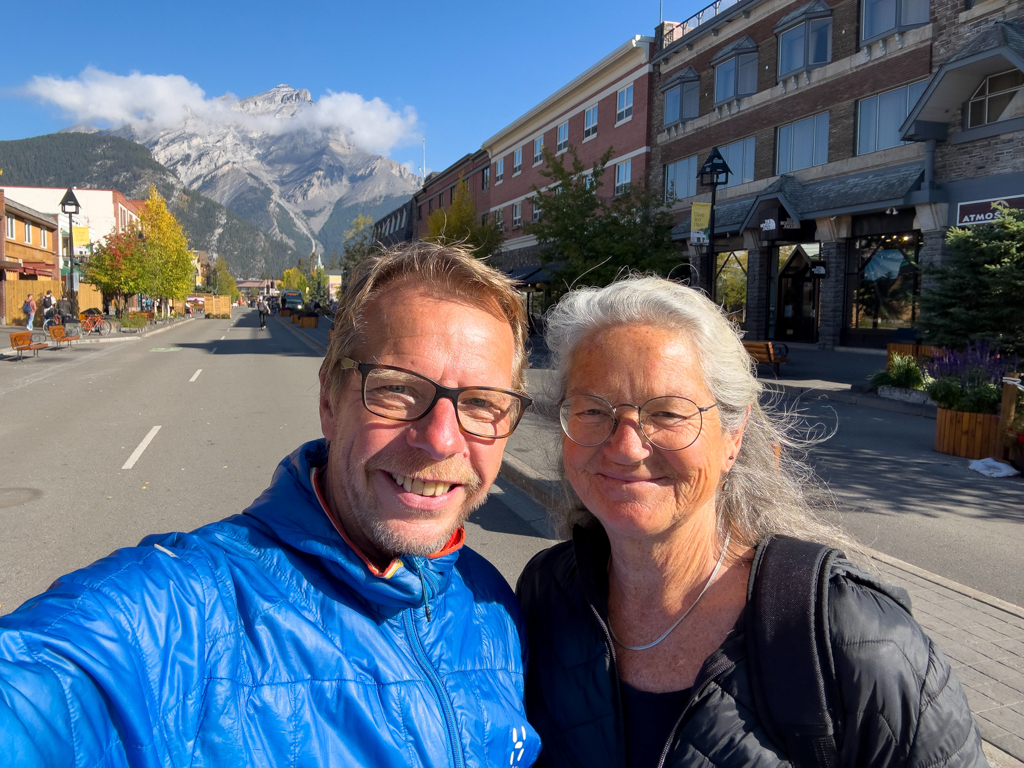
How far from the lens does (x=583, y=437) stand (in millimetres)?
1847

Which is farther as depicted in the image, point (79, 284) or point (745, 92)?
point (79, 284)

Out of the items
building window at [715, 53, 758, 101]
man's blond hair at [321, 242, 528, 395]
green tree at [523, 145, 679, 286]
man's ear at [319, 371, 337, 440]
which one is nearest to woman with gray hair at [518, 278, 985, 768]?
man's blond hair at [321, 242, 528, 395]

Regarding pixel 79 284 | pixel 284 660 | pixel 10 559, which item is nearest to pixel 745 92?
pixel 10 559

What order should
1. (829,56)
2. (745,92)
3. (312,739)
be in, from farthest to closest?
(745,92)
(829,56)
(312,739)

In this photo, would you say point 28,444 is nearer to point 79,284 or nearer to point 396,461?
point 396,461

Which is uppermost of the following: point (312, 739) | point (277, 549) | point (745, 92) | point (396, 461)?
point (745, 92)

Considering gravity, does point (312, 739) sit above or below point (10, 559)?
above

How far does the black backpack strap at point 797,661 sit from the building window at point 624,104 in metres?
34.3

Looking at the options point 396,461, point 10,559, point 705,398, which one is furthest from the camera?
point 10,559

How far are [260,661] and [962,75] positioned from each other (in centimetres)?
2167

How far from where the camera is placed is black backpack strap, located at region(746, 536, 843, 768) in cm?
139

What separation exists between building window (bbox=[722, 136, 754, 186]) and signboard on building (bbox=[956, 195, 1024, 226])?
8.59 metres

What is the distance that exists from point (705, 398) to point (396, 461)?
788 millimetres

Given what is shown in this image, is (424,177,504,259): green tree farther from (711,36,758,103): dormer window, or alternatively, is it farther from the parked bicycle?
the parked bicycle
